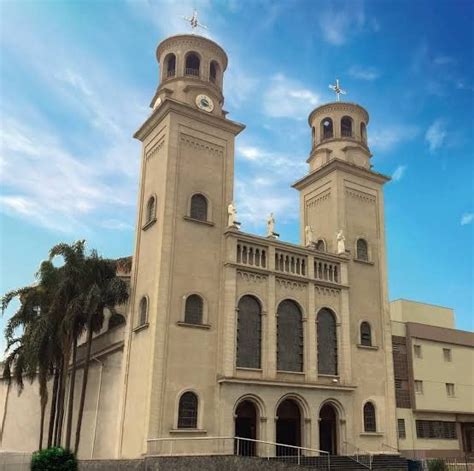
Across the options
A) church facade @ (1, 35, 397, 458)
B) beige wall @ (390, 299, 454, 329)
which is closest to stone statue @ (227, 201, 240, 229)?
church facade @ (1, 35, 397, 458)

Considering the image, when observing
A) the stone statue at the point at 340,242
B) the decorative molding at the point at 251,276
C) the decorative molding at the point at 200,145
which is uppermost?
the decorative molding at the point at 200,145

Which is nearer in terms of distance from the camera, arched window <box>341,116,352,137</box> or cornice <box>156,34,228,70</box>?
cornice <box>156,34,228,70</box>

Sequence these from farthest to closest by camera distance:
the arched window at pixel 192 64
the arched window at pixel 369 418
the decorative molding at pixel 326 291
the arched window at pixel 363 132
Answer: the arched window at pixel 363 132, the arched window at pixel 192 64, the decorative molding at pixel 326 291, the arched window at pixel 369 418

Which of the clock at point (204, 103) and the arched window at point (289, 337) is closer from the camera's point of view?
→ the arched window at point (289, 337)

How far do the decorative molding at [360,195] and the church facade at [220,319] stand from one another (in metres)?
0.77

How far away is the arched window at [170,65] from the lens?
34656 millimetres

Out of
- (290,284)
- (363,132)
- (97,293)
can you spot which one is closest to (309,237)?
(290,284)

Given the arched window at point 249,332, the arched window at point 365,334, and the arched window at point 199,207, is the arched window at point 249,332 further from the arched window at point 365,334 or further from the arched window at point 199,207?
the arched window at point 365,334

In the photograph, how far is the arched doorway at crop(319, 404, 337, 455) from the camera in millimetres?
31219

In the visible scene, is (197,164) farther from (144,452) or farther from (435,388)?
(435,388)

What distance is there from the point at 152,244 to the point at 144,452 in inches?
400

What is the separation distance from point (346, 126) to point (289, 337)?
16.1 meters

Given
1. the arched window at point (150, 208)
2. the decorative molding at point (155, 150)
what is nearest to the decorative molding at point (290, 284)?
the arched window at point (150, 208)

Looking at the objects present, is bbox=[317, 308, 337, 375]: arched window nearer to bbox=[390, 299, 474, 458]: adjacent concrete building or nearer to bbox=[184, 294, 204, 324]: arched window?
bbox=[390, 299, 474, 458]: adjacent concrete building
